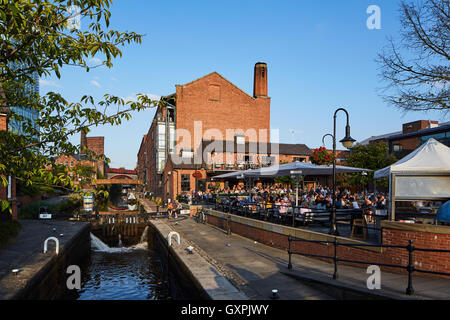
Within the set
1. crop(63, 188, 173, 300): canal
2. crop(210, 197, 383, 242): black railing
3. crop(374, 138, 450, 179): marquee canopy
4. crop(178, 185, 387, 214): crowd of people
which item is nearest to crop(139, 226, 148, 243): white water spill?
crop(63, 188, 173, 300): canal

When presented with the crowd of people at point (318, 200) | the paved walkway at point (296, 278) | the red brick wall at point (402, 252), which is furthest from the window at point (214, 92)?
the red brick wall at point (402, 252)

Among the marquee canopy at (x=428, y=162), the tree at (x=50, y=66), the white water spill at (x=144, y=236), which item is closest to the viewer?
the tree at (x=50, y=66)

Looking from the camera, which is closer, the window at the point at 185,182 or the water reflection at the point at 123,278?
the water reflection at the point at 123,278

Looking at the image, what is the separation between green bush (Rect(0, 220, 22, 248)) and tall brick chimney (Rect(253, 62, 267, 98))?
40098mm

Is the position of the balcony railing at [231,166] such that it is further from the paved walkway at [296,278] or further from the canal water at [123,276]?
the paved walkway at [296,278]

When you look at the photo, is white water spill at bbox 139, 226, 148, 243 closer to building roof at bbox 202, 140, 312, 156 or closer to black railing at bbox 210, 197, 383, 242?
black railing at bbox 210, 197, 383, 242

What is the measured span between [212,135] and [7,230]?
33.9 metres

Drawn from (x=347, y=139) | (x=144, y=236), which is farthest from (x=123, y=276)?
(x=347, y=139)

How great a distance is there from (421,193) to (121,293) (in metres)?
10.5

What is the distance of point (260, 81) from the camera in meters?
49.9

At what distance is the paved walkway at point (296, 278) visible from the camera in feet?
21.5

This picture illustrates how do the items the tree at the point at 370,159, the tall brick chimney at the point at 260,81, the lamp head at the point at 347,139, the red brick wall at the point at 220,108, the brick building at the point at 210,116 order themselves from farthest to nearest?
the tall brick chimney at the point at 260,81 → the red brick wall at the point at 220,108 → the brick building at the point at 210,116 → the tree at the point at 370,159 → the lamp head at the point at 347,139

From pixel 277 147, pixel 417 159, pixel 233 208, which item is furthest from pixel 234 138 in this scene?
pixel 417 159

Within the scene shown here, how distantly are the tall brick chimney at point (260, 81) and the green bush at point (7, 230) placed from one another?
4010cm
